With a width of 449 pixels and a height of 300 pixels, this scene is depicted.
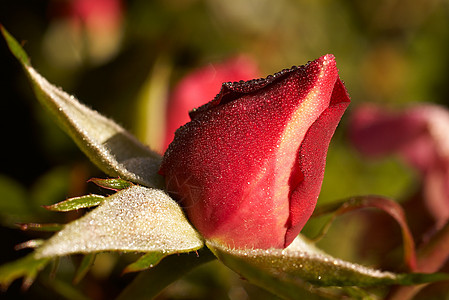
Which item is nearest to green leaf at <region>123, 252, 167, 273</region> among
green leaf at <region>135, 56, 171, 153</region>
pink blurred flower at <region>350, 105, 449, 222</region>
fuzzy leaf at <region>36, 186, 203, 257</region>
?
fuzzy leaf at <region>36, 186, 203, 257</region>

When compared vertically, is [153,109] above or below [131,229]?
above

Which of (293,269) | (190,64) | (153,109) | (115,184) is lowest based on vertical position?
(293,269)

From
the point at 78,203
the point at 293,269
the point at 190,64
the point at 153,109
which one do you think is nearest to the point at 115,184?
the point at 78,203

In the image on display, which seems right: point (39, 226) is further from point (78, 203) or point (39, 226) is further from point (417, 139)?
point (417, 139)

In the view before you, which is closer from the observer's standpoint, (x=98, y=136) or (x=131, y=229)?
(x=131, y=229)

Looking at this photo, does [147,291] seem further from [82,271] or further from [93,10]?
[93,10]

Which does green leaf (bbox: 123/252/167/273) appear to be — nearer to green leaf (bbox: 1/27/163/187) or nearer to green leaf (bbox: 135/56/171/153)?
green leaf (bbox: 1/27/163/187)

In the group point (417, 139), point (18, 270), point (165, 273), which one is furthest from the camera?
point (417, 139)
